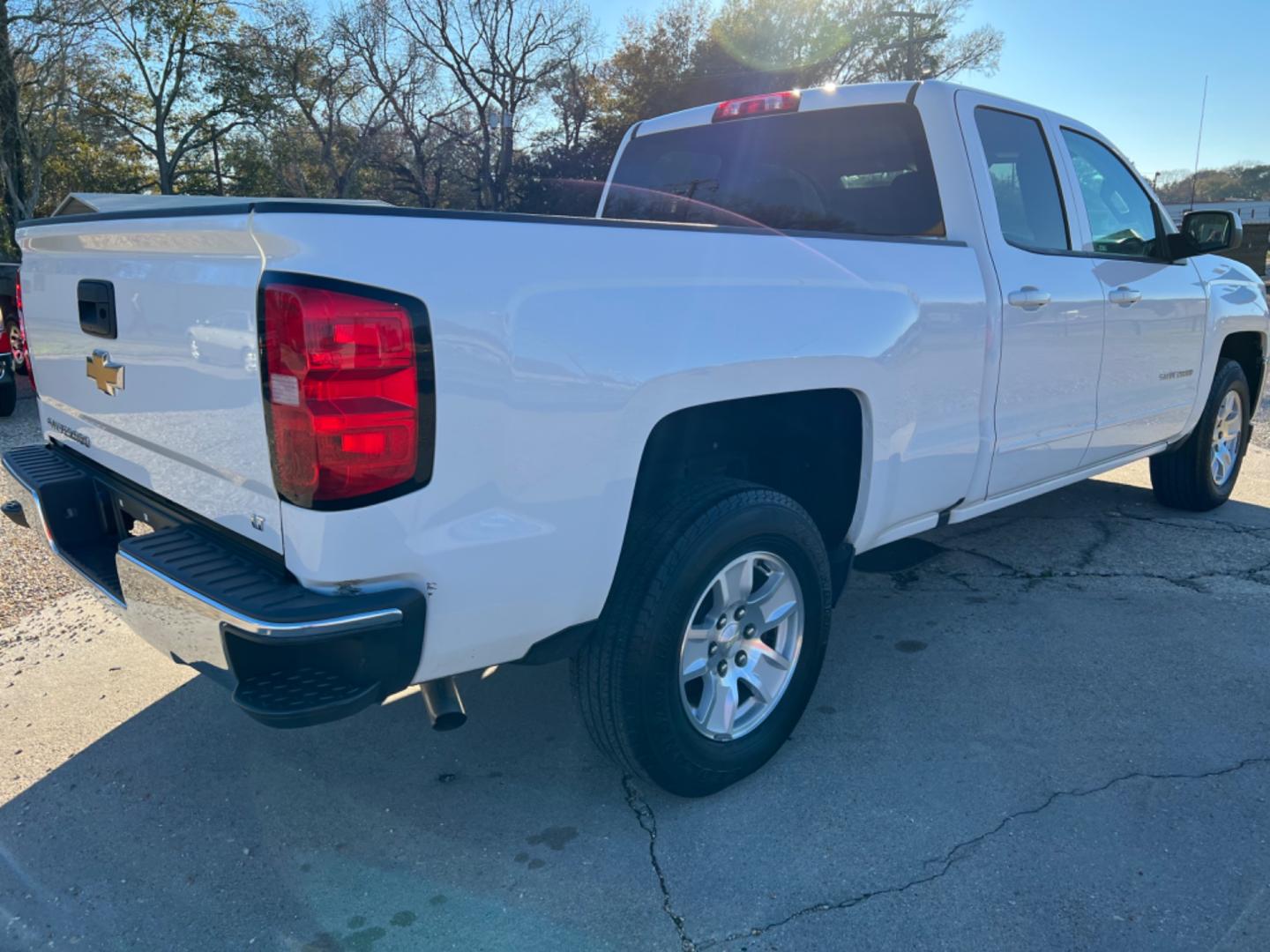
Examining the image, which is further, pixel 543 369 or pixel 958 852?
pixel 958 852

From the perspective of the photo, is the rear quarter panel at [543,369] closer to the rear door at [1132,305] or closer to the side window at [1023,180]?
the side window at [1023,180]

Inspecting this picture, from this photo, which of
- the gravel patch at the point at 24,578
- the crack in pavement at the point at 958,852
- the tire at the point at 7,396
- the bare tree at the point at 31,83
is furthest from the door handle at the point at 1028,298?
the bare tree at the point at 31,83

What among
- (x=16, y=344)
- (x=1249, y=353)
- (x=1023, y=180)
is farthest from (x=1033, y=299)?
(x=16, y=344)

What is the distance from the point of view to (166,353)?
2205 mm

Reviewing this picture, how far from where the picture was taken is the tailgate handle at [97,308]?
7.94 feet

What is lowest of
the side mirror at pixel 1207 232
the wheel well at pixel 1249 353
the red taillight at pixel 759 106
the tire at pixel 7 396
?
the tire at pixel 7 396

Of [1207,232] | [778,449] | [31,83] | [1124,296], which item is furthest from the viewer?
[31,83]

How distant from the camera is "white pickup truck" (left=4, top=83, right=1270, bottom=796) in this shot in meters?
1.85

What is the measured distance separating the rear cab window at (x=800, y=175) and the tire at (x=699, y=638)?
46.8 inches

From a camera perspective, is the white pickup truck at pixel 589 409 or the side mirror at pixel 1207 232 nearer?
the white pickup truck at pixel 589 409

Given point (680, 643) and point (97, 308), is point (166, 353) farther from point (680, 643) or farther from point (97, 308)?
point (680, 643)

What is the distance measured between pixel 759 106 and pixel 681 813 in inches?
108

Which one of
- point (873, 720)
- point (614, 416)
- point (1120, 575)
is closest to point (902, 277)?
point (614, 416)

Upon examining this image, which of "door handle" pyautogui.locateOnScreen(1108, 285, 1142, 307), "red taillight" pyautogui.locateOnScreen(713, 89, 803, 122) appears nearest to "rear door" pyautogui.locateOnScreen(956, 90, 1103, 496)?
"door handle" pyautogui.locateOnScreen(1108, 285, 1142, 307)
